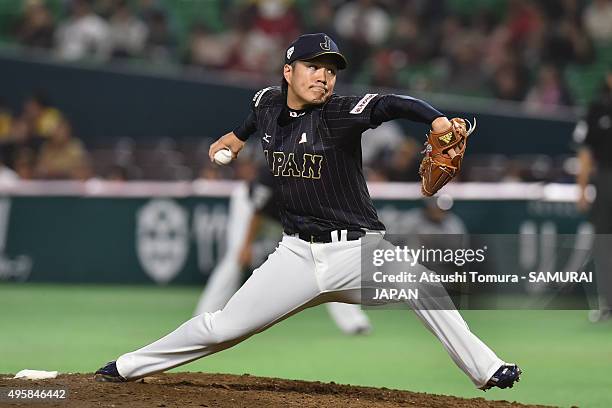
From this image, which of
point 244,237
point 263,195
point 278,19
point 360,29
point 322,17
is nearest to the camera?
point 263,195

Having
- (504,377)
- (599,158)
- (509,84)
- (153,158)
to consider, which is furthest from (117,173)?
(504,377)

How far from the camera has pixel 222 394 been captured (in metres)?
6.02

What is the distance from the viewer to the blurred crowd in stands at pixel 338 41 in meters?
16.5

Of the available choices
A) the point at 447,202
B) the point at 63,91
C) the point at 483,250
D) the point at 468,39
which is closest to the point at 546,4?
the point at 468,39

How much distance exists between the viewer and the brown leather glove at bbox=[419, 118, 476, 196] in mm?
5348

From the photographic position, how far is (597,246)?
31.7 ft

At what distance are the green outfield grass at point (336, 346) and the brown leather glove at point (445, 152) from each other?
6.43 ft

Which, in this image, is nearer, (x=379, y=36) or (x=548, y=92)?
(x=548, y=92)

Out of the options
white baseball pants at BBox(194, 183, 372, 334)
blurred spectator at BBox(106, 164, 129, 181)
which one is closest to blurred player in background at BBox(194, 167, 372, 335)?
white baseball pants at BBox(194, 183, 372, 334)

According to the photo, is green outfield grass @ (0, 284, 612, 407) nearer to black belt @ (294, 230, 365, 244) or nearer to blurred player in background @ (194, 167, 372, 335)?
blurred player in background @ (194, 167, 372, 335)

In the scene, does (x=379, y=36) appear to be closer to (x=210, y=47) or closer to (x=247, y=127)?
(x=210, y=47)

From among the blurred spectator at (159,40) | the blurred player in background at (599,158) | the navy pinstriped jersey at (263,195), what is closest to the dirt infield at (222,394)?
the navy pinstriped jersey at (263,195)

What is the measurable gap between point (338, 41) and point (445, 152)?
1149 cm

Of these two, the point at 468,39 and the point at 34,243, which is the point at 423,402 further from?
the point at 468,39
